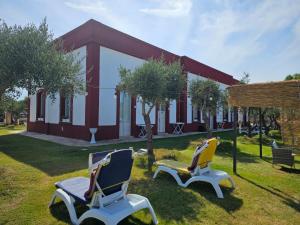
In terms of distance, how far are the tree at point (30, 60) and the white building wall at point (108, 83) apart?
657 cm

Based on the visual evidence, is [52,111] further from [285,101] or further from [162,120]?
[285,101]

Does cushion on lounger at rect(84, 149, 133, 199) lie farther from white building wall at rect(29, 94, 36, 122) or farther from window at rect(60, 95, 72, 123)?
white building wall at rect(29, 94, 36, 122)

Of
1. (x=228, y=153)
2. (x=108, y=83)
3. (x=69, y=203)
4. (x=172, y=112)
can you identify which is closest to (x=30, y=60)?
(x=69, y=203)

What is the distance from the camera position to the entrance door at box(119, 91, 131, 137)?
1483cm

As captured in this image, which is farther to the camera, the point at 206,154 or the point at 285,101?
the point at 206,154

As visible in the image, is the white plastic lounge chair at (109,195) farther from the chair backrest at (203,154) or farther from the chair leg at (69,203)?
the chair backrest at (203,154)

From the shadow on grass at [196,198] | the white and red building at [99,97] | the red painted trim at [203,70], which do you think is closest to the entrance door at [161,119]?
the white and red building at [99,97]

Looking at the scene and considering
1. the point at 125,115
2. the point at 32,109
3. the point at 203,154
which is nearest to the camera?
the point at 203,154

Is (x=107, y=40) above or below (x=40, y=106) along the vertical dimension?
above

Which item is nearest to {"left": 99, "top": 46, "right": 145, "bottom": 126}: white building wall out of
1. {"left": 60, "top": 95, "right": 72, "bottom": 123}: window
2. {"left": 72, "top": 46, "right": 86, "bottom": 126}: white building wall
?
{"left": 72, "top": 46, "right": 86, "bottom": 126}: white building wall

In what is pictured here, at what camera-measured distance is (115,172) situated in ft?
12.0

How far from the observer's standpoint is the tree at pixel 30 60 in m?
5.54

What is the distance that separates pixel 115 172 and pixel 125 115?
1147 centimetres

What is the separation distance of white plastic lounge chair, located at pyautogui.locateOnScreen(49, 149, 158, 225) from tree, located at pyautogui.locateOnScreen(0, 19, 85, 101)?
3.03 m
